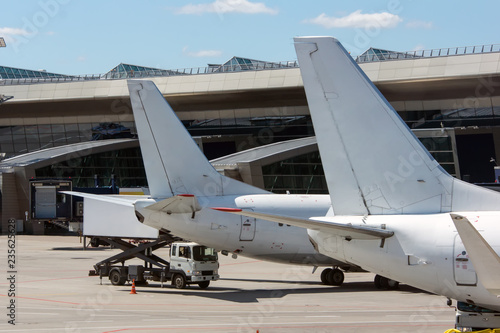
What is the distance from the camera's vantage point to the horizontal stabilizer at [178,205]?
28.4 meters

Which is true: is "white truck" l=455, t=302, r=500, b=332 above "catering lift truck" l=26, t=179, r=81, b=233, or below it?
below

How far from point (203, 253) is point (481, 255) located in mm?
21489

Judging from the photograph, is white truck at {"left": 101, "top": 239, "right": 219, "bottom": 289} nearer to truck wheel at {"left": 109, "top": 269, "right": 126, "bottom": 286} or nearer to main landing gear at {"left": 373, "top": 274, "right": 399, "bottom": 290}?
truck wheel at {"left": 109, "top": 269, "right": 126, "bottom": 286}

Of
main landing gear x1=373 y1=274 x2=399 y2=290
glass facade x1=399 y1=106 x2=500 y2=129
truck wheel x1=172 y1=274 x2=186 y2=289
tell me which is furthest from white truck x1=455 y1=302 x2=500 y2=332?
glass facade x1=399 y1=106 x2=500 y2=129

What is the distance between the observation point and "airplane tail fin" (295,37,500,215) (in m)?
14.9

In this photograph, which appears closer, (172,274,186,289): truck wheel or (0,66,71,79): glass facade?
(172,274,186,289): truck wheel

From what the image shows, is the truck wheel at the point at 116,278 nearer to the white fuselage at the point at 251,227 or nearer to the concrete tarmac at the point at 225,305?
the concrete tarmac at the point at 225,305

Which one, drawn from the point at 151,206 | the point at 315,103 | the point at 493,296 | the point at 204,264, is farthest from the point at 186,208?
the point at 493,296

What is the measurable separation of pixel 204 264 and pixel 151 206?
4816 mm

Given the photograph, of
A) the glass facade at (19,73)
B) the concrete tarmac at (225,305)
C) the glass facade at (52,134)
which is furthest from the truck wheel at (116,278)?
the glass facade at (19,73)

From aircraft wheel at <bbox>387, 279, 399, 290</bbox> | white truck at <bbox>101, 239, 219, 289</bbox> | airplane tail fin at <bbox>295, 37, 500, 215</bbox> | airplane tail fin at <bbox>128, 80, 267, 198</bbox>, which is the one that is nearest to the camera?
airplane tail fin at <bbox>295, 37, 500, 215</bbox>

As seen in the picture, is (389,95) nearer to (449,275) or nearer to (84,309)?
(84,309)

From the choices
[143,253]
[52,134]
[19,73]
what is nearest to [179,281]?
[143,253]

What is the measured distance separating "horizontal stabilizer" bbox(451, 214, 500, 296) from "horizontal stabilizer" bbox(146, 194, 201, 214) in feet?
56.6
